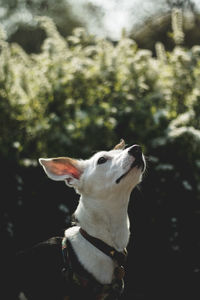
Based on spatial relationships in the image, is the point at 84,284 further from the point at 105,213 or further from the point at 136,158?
the point at 136,158

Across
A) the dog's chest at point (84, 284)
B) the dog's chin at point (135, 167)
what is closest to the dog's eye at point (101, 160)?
the dog's chin at point (135, 167)

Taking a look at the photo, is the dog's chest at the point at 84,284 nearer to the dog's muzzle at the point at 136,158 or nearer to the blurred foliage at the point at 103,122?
the dog's muzzle at the point at 136,158

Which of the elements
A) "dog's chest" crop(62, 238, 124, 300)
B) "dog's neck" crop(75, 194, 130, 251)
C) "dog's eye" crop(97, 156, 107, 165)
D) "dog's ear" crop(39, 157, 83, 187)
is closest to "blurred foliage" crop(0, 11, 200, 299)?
"dog's ear" crop(39, 157, 83, 187)

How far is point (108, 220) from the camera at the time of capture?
126 inches

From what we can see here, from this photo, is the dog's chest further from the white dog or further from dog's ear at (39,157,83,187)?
dog's ear at (39,157,83,187)

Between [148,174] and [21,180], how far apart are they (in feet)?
5.29

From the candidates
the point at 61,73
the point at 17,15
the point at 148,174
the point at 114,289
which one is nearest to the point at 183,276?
the point at 148,174

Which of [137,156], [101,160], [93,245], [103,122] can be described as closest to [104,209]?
[93,245]

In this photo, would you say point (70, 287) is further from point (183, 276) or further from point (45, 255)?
point (183, 276)

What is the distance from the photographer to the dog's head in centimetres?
311

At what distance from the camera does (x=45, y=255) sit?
3254 mm

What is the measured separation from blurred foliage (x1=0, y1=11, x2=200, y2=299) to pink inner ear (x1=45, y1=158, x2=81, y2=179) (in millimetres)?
1535

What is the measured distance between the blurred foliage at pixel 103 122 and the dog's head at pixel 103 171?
5.12 ft

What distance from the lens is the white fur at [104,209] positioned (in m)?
3.13
